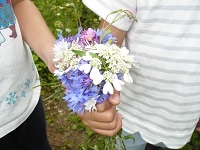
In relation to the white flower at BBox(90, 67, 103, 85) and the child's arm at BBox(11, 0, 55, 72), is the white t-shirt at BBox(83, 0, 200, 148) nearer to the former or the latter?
the child's arm at BBox(11, 0, 55, 72)

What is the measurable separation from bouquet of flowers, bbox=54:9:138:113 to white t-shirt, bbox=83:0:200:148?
248 mm

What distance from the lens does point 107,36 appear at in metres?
0.68

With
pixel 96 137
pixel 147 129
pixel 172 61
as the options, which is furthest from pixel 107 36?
pixel 96 137

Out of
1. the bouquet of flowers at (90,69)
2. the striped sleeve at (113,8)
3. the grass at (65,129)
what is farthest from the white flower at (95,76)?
the grass at (65,129)

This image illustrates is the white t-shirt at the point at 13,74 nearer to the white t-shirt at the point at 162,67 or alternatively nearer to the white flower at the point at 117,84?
the white t-shirt at the point at 162,67

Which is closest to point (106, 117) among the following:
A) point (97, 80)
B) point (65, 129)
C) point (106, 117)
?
point (106, 117)

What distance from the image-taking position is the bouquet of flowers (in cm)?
61

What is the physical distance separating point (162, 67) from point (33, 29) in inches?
14.0

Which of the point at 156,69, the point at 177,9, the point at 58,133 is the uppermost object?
the point at 177,9

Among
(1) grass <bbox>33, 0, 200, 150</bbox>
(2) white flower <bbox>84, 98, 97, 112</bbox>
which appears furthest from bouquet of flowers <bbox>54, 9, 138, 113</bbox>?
(1) grass <bbox>33, 0, 200, 150</bbox>

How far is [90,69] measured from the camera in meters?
0.62

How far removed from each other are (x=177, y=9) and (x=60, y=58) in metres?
0.36

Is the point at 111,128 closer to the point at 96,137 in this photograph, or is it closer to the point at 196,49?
the point at 196,49

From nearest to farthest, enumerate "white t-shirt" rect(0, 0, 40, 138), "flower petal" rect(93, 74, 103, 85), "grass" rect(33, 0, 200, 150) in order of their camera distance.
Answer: "flower petal" rect(93, 74, 103, 85), "white t-shirt" rect(0, 0, 40, 138), "grass" rect(33, 0, 200, 150)
